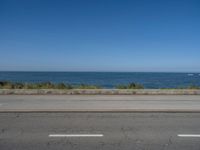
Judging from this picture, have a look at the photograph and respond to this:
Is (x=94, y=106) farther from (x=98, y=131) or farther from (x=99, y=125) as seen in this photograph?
(x=98, y=131)

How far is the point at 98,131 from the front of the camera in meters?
7.40

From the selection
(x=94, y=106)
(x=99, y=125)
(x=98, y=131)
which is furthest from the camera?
(x=94, y=106)

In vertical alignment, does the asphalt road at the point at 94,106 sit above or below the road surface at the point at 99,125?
above

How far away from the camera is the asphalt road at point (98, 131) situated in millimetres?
6082

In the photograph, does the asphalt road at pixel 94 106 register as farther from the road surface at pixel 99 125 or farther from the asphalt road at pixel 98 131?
the asphalt road at pixel 98 131

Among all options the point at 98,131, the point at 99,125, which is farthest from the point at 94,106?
the point at 98,131

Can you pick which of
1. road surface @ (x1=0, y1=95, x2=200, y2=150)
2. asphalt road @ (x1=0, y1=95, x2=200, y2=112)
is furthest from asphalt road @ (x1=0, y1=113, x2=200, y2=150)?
asphalt road @ (x1=0, y1=95, x2=200, y2=112)

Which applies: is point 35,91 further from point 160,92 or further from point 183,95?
point 183,95

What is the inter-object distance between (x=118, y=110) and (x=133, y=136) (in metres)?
3.65

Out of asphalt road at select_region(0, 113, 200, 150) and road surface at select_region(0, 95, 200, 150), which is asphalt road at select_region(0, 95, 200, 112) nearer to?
road surface at select_region(0, 95, 200, 150)

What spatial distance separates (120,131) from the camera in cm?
740

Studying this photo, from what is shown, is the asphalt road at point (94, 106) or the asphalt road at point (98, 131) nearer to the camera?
the asphalt road at point (98, 131)

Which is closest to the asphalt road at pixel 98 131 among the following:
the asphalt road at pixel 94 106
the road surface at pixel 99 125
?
the road surface at pixel 99 125

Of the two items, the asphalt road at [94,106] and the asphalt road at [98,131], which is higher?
the asphalt road at [94,106]
